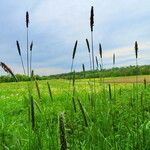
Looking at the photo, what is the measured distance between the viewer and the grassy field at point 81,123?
435 centimetres

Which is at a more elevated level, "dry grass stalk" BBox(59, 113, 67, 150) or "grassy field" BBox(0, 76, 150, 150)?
"dry grass stalk" BBox(59, 113, 67, 150)

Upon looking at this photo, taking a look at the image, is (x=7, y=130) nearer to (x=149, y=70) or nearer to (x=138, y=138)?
(x=138, y=138)

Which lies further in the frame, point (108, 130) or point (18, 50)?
point (108, 130)

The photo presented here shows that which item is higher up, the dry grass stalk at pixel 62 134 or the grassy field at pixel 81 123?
the dry grass stalk at pixel 62 134

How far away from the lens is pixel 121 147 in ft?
17.4

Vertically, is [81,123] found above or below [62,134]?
below

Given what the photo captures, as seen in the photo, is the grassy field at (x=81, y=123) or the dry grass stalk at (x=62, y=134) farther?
the grassy field at (x=81, y=123)

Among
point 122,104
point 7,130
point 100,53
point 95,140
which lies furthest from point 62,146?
point 122,104

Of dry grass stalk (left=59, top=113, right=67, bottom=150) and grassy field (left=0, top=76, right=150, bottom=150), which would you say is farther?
grassy field (left=0, top=76, right=150, bottom=150)

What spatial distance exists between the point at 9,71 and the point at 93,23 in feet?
4.29

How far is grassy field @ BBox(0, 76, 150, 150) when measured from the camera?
435 centimetres

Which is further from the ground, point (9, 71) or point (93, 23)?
point (93, 23)

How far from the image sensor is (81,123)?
905 centimetres

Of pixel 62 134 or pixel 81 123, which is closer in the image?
pixel 62 134
